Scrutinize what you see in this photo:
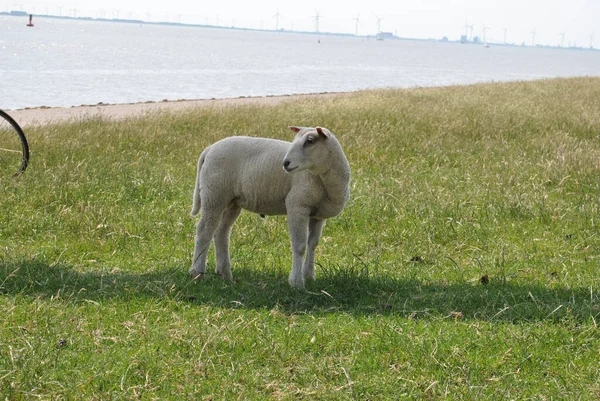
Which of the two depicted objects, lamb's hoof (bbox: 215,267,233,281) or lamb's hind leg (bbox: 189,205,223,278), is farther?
lamb's hoof (bbox: 215,267,233,281)

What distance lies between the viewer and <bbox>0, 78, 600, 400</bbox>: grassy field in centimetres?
419

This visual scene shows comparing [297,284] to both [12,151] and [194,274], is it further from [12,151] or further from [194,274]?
[12,151]

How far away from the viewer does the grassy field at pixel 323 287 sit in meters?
4.19

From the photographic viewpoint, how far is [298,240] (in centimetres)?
566

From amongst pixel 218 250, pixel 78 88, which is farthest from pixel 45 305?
pixel 78 88

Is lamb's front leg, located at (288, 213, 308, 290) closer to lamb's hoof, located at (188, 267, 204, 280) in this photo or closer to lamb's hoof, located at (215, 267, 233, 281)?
lamb's hoof, located at (215, 267, 233, 281)

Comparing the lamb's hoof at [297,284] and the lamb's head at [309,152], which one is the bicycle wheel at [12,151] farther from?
the lamb's head at [309,152]

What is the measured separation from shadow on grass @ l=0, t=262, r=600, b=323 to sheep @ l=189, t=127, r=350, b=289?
22 centimetres

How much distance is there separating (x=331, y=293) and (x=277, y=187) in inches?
35.2

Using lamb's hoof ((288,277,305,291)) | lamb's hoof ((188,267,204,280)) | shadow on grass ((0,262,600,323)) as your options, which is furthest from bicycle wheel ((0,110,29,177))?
lamb's hoof ((288,277,305,291))

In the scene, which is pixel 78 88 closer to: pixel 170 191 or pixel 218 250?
pixel 170 191

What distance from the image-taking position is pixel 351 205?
28.6ft

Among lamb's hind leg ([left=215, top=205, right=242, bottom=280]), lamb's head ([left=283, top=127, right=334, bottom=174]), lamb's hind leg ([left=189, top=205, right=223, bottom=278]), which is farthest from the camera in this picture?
lamb's hind leg ([left=215, top=205, right=242, bottom=280])

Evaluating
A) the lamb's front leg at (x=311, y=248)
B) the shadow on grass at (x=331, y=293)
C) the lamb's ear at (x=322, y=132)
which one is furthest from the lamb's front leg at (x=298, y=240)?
the lamb's ear at (x=322, y=132)
